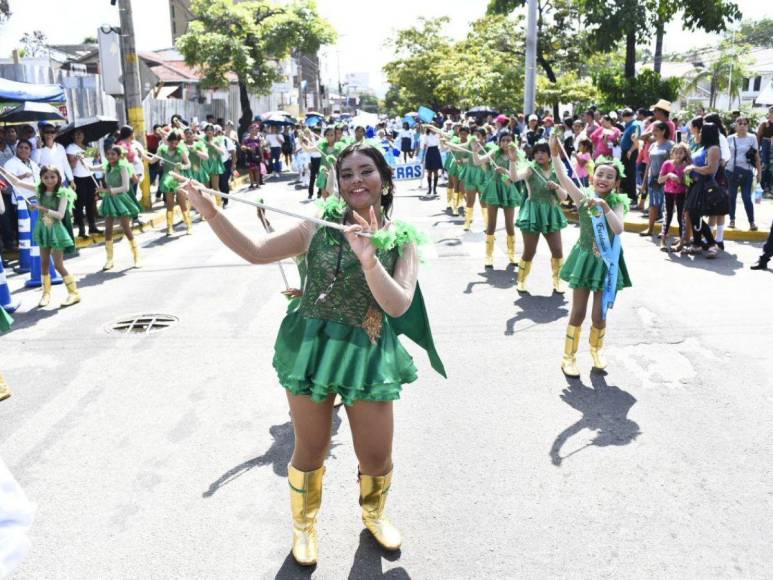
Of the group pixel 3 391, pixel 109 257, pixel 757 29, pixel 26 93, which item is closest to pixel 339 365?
pixel 3 391

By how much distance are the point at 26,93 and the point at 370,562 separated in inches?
433

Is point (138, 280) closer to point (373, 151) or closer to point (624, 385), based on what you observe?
point (624, 385)

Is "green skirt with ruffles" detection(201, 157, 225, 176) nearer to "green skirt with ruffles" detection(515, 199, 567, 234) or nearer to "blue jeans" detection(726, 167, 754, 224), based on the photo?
"green skirt with ruffles" detection(515, 199, 567, 234)

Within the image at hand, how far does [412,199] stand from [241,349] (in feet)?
39.4

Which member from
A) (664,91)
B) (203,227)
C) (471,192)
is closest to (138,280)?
(203,227)

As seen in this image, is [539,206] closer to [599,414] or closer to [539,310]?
[539,310]

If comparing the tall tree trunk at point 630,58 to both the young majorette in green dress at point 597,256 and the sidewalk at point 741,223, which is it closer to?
the sidewalk at point 741,223

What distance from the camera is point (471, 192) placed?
1279 centimetres

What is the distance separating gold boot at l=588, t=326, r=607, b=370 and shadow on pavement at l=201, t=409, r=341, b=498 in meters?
2.33

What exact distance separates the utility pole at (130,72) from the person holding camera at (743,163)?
452 inches

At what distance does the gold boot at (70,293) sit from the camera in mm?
8602

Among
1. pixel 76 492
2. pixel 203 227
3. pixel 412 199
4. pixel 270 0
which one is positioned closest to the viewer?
pixel 76 492

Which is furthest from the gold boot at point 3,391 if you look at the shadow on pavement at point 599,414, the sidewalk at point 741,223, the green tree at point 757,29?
the green tree at point 757,29

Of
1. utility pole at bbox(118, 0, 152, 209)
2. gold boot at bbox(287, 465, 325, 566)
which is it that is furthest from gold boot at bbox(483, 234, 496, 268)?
utility pole at bbox(118, 0, 152, 209)
